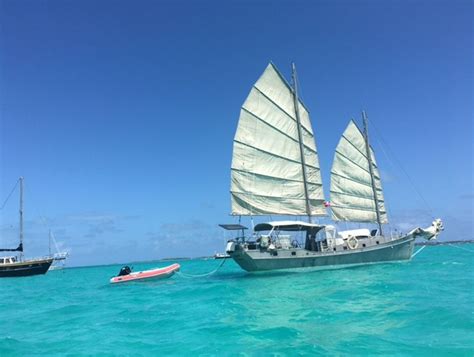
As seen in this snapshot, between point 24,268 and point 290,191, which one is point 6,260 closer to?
point 24,268

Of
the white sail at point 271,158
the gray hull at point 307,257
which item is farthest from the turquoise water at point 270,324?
the white sail at point 271,158

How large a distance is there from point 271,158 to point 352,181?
30.6ft

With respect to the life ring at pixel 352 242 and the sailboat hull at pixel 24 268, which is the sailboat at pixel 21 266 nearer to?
the sailboat hull at pixel 24 268

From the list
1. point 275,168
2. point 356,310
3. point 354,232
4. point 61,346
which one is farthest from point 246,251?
point 61,346

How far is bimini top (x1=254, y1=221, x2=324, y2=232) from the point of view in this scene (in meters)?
27.9

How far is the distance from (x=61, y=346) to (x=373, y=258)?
26.4 metres

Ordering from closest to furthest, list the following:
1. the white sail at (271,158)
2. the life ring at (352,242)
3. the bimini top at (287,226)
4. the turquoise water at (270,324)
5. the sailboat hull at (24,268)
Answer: the turquoise water at (270,324) < the bimini top at (287,226) < the white sail at (271,158) < the life ring at (352,242) < the sailboat hull at (24,268)

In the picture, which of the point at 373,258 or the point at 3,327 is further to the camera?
the point at 373,258

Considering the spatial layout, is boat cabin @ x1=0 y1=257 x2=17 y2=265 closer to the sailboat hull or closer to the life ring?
the sailboat hull

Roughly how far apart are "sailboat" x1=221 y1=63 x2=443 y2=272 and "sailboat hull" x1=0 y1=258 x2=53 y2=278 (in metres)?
35.1

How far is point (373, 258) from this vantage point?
3197cm

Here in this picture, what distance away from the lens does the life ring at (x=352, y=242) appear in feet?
100

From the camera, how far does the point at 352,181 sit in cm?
3638

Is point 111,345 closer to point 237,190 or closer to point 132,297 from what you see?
point 132,297
